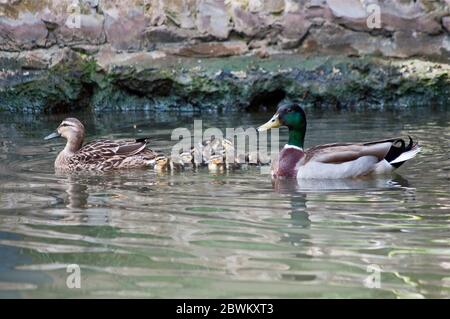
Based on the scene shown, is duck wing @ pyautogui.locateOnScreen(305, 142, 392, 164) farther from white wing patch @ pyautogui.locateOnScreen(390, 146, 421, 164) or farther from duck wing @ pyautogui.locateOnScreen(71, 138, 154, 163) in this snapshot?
duck wing @ pyautogui.locateOnScreen(71, 138, 154, 163)

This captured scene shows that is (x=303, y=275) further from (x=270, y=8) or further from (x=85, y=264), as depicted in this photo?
(x=270, y=8)

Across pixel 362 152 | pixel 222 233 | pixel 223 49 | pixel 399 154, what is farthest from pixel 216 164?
pixel 223 49

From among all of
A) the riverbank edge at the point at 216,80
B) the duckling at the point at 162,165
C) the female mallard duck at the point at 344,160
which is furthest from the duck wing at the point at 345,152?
the riverbank edge at the point at 216,80

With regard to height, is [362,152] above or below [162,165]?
above

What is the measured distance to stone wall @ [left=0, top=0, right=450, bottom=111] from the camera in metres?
12.4

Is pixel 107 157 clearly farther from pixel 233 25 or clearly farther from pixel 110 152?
pixel 233 25

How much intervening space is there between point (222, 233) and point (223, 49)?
24.3 ft

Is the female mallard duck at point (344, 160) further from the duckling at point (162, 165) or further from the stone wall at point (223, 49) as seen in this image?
the stone wall at point (223, 49)

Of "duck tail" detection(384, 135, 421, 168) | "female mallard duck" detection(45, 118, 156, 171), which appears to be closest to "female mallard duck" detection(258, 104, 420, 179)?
"duck tail" detection(384, 135, 421, 168)

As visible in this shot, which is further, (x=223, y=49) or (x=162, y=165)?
(x=223, y=49)

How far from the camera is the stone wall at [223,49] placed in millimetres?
12375

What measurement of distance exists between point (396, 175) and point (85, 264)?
147 inches

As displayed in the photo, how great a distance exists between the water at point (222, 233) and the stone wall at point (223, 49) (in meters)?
3.93

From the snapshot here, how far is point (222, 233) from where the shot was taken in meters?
5.40
